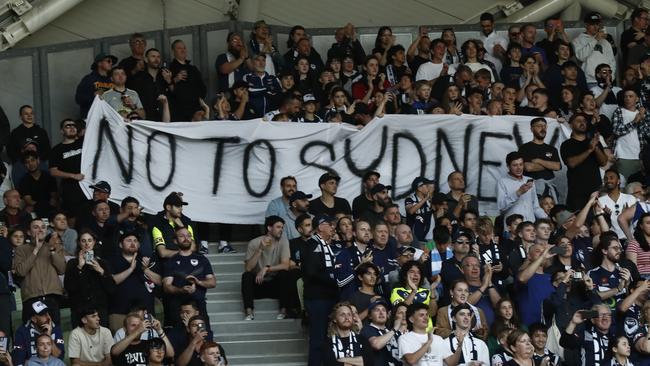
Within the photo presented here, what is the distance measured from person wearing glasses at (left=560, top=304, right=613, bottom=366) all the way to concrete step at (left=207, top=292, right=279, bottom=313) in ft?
10.7

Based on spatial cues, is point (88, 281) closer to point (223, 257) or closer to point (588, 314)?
point (223, 257)

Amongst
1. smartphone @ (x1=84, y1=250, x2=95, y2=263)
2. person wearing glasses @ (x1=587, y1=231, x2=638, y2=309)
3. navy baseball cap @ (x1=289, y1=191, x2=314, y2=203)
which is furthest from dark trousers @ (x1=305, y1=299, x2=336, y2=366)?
person wearing glasses @ (x1=587, y1=231, x2=638, y2=309)

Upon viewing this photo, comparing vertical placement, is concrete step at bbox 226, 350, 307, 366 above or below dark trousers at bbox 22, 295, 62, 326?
below

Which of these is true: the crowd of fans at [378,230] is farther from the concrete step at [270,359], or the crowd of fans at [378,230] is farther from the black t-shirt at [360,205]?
the concrete step at [270,359]

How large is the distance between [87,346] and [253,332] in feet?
7.12

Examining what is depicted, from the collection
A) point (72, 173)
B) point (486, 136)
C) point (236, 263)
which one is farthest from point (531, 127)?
point (72, 173)

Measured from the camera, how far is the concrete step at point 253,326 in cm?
2019

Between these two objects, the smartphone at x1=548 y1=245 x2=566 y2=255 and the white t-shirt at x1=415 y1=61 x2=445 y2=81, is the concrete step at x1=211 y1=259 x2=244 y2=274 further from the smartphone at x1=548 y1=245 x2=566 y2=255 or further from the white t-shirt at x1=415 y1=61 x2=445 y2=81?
the white t-shirt at x1=415 y1=61 x2=445 y2=81

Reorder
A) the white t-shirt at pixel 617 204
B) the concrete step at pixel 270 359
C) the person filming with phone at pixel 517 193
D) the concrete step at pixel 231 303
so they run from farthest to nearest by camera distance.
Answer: the white t-shirt at pixel 617 204, the person filming with phone at pixel 517 193, the concrete step at pixel 231 303, the concrete step at pixel 270 359

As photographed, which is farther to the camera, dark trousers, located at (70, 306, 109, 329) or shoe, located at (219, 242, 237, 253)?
shoe, located at (219, 242, 237, 253)

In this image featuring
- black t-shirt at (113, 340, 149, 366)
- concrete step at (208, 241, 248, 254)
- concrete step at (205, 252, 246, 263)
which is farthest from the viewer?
concrete step at (208, 241, 248, 254)

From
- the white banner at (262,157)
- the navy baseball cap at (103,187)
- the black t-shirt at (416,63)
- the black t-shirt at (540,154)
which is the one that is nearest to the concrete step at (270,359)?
the navy baseball cap at (103,187)

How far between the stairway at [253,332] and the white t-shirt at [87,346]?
4.94 ft

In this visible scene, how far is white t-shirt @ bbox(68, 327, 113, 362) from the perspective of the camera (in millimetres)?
18719
